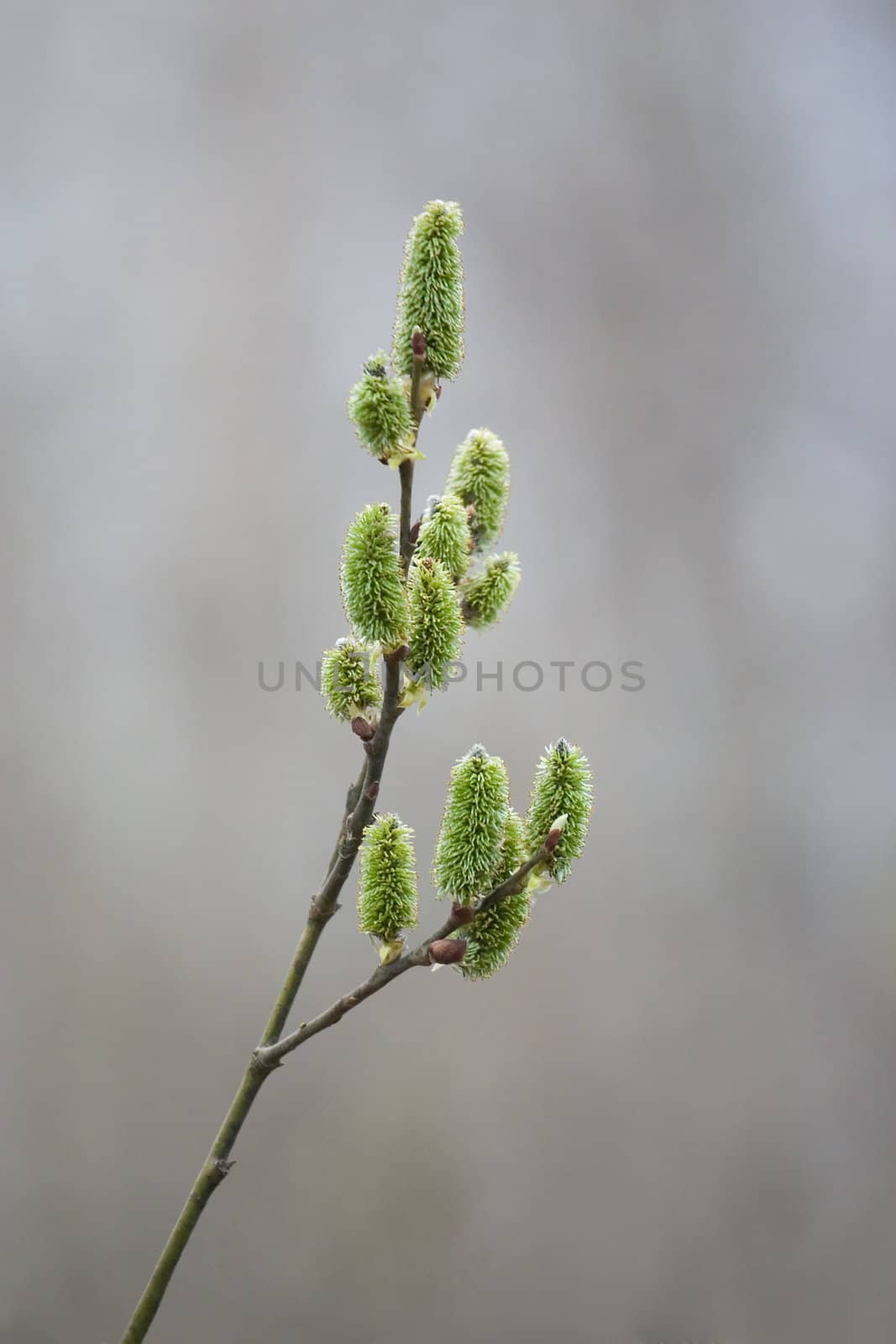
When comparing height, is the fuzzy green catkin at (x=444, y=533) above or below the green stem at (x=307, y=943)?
above

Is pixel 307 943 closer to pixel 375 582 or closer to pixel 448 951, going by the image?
pixel 448 951

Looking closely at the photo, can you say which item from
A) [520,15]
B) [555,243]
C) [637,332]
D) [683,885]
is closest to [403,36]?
[520,15]

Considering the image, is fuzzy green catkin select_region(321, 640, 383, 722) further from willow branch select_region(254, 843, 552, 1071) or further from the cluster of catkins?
willow branch select_region(254, 843, 552, 1071)

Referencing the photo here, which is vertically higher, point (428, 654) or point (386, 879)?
point (428, 654)

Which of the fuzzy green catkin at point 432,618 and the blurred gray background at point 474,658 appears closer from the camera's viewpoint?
the fuzzy green catkin at point 432,618

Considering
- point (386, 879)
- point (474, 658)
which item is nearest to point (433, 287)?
point (386, 879)

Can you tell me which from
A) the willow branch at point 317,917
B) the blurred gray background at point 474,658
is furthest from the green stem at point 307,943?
the blurred gray background at point 474,658

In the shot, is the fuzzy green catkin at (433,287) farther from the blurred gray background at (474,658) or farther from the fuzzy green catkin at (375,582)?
the blurred gray background at (474,658)
